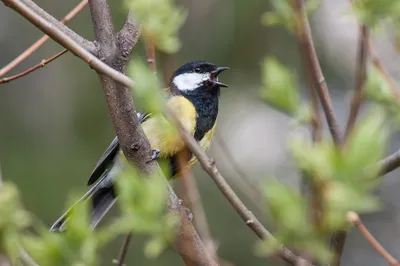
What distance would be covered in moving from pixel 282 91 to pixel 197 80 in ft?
5.82

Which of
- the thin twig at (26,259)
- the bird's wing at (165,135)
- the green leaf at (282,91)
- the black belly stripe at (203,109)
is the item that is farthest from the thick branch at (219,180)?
the black belly stripe at (203,109)

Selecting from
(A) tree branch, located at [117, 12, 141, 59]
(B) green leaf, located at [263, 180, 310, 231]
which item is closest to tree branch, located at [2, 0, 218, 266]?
(A) tree branch, located at [117, 12, 141, 59]

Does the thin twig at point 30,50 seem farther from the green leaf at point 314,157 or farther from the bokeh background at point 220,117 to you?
the bokeh background at point 220,117

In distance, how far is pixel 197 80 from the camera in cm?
257

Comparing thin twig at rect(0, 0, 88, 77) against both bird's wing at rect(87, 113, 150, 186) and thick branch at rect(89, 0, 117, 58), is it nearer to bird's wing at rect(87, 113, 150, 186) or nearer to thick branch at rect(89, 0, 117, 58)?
thick branch at rect(89, 0, 117, 58)

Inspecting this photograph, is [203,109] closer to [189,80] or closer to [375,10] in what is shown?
[189,80]

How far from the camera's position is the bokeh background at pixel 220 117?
4.60 m

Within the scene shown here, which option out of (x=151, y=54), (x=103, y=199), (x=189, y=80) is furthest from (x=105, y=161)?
(x=151, y=54)

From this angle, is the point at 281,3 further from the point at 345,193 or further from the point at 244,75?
the point at 244,75

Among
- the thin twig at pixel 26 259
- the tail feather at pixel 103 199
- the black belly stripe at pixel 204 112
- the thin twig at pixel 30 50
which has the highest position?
the thin twig at pixel 30 50

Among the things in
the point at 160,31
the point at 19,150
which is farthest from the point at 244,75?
the point at 160,31

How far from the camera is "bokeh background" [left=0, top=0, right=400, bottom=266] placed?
4.60 meters

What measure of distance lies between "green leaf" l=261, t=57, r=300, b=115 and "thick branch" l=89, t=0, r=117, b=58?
39 centimetres

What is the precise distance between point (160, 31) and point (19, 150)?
13.4ft
